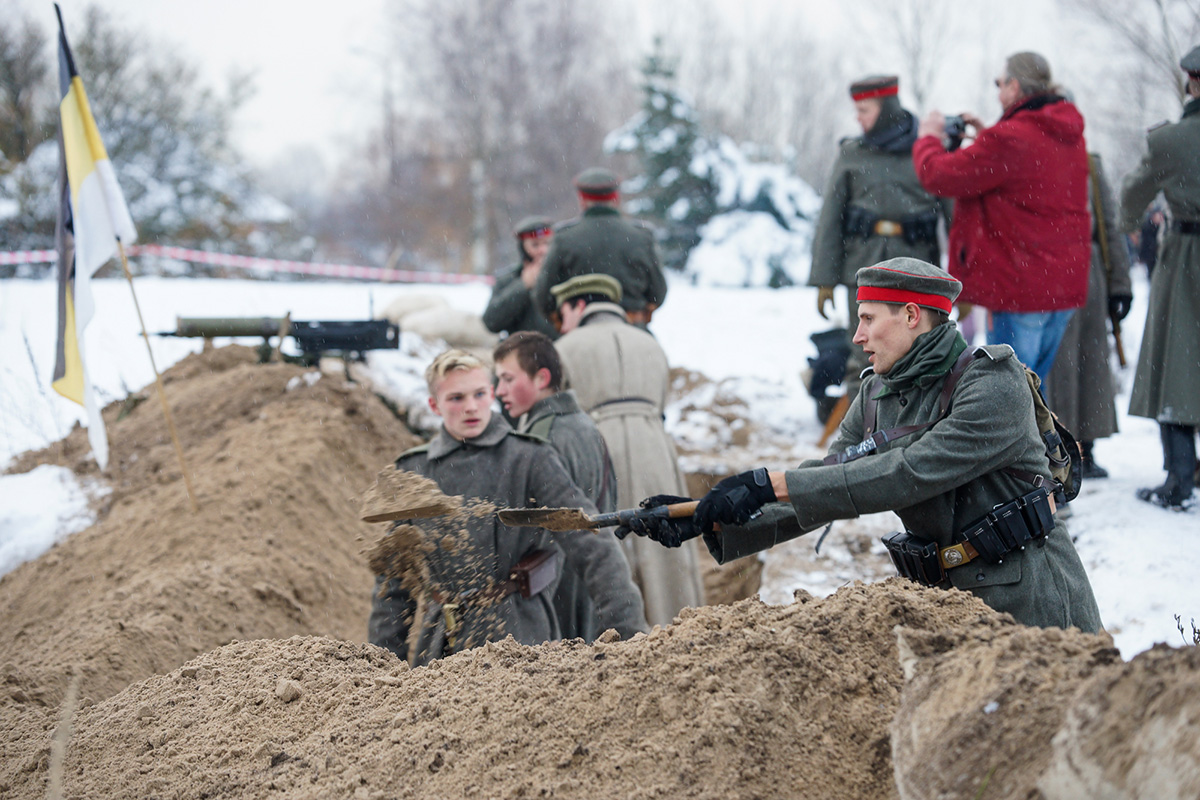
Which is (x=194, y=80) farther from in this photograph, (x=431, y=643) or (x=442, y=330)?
(x=431, y=643)

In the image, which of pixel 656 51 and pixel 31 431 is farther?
pixel 656 51

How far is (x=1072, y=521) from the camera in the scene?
15.7 feet

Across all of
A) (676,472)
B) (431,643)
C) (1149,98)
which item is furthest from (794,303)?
(431,643)

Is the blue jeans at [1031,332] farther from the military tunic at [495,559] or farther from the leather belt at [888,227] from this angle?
the military tunic at [495,559]

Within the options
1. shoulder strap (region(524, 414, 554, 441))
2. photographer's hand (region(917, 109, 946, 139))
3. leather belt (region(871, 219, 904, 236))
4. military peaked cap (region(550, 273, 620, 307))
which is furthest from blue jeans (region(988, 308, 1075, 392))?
shoulder strap (region(524, 414, 554, 441))

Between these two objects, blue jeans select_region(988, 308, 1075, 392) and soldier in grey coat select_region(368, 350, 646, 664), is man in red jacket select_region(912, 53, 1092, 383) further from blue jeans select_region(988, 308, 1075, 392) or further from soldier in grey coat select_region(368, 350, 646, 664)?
soldier in grey coat select_region(368, 350, 646, 664)

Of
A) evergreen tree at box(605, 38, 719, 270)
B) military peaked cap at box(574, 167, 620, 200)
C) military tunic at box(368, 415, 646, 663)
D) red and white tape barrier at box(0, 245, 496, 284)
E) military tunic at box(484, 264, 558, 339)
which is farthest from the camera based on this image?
evergreen tree at box(605, 38, 719, 270)

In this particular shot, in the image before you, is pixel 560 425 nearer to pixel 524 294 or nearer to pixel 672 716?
pixel 672 716

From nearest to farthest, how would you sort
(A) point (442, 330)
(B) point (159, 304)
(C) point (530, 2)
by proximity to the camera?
(A) point (442, 330)
(B) point (159, 304)
(C) point (530, 2)

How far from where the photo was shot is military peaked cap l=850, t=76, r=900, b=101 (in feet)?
18.0

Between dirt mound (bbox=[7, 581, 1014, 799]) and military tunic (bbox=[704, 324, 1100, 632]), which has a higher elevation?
military tunic (bbox=[704, 324, 1100, 632])

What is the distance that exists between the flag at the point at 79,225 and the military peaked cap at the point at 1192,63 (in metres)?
5.72

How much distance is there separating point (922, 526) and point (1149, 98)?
784 inches

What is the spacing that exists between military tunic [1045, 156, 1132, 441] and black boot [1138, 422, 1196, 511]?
1.74 feet
